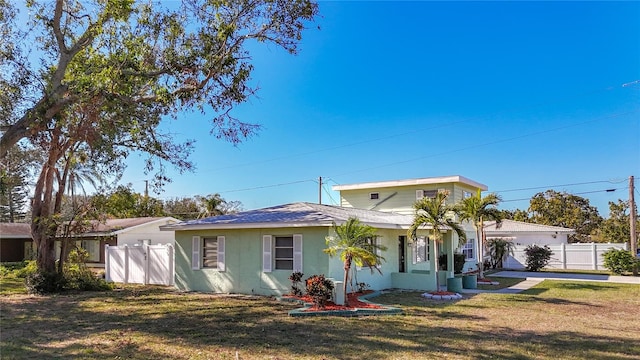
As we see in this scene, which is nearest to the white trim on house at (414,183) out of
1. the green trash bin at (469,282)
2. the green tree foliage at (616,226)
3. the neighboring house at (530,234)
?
the neighboring house at (530,234)

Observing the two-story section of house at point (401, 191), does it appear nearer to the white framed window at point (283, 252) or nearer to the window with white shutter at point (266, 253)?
the white framed window at point (283, 252)

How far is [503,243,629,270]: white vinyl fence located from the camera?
84.2 feet

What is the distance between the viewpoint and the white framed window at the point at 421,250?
62.3 feet

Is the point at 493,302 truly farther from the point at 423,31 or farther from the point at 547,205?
the point at 547,205

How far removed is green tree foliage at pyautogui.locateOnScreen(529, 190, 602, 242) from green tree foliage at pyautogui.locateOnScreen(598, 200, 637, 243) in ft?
5.46

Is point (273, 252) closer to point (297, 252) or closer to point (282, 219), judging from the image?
point (297, 252)

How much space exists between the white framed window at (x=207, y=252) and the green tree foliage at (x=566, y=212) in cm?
3815

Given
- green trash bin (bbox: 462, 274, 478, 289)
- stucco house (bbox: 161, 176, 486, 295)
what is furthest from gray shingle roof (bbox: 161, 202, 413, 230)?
green trash bin (bbox: 462, 274, 478, 289)

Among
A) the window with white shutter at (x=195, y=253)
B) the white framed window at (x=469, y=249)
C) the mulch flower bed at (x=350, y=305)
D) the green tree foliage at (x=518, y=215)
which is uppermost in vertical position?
the green tree foliage at (x=518, y=215)

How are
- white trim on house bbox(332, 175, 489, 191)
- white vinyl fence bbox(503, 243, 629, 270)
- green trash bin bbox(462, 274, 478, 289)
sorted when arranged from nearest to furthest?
green trash bin bbox(462, 274, 478, 289) < white trim on house bbox(332, 175, 489, 191) < white vinyl fence bbox(503, 243, 629, 270)

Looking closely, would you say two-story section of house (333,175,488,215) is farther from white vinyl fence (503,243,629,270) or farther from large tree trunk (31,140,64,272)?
large tree trunk (31,140,64,272)

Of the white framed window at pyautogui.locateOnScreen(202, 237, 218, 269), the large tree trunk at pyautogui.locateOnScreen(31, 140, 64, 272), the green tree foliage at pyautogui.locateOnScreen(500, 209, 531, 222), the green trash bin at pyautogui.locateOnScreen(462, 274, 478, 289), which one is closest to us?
the white framed window at pyautogui.locateOnScreen(202, 237, 218, 269)

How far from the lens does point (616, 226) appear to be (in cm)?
3959

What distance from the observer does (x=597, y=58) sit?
59.0 ft
